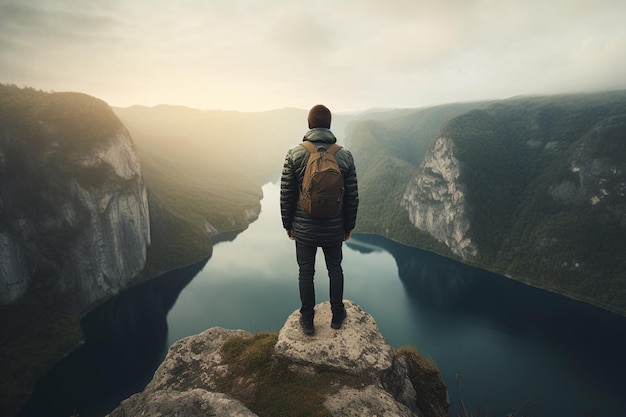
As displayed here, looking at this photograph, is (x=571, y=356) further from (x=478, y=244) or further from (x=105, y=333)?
(x=105, y=333)

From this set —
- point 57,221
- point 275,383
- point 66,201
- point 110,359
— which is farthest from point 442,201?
point 275,383

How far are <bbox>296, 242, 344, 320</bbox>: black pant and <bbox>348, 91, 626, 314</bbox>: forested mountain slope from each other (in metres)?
113

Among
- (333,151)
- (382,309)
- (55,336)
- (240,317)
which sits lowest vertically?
(382,309)

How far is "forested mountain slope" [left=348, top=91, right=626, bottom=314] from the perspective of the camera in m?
98.9

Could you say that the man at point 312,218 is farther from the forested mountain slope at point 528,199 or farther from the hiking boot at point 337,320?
the forested mountain slope at point 528,199

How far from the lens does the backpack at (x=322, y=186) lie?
750 cm

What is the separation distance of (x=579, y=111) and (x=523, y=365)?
159854mm

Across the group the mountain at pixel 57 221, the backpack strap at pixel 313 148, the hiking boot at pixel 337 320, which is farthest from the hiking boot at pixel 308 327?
the mountain at pixel 57 221

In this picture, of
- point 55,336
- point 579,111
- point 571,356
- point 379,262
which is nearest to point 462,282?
point 379,262

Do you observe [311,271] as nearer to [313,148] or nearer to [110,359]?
[313,148]

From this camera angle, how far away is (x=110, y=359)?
53750 mm

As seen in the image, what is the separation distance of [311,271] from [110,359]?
64.0 meters

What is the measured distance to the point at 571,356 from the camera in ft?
198

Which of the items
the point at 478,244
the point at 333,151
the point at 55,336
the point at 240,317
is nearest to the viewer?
the point at 333,151
